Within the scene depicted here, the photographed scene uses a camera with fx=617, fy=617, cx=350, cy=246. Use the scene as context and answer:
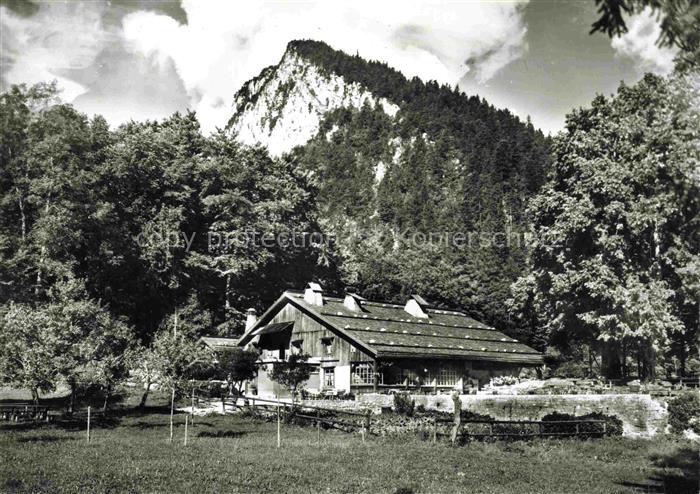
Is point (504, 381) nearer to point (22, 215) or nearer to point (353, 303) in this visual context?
point (353, 303)

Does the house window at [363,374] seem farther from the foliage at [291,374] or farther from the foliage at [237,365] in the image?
the foliage at [237,365]

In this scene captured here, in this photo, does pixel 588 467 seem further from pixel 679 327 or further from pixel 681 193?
pixel 679 327

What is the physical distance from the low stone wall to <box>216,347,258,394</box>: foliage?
10.8 m

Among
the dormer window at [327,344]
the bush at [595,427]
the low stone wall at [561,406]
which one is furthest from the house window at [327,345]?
the bush at [595,427]

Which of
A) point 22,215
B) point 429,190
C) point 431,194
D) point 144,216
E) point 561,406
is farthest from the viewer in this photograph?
point 429,190

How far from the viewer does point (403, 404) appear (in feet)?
107

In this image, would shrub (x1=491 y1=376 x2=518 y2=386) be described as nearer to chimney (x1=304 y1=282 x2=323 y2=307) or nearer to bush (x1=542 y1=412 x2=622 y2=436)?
chimney (x1=304 y1=282 x2=323 y2=307)

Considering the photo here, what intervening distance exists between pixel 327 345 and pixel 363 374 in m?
4.00

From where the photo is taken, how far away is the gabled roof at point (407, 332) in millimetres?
42688

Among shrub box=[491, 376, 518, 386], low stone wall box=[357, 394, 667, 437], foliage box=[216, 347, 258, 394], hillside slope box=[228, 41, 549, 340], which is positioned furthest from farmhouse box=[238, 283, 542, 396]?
hillside slope box=[228, 41, 549, 340]

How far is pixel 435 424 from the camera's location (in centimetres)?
2530

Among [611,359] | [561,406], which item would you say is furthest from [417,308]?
[561,406]

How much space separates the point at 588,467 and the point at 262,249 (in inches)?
1744

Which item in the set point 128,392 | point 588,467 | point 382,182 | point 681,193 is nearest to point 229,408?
point 128,392
